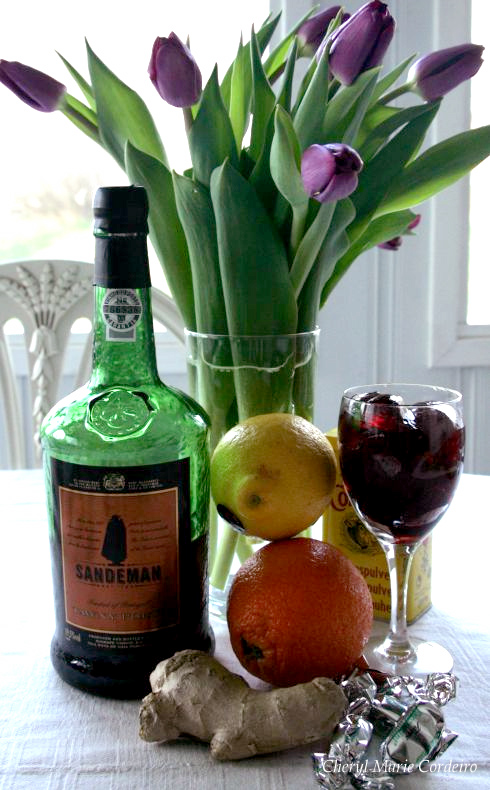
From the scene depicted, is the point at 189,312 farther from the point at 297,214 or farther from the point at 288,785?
the point at 288,785

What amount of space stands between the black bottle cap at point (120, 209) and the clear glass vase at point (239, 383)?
0.14 meters

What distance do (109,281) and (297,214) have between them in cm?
14

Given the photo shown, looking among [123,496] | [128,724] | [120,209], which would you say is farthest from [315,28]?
[128,724]

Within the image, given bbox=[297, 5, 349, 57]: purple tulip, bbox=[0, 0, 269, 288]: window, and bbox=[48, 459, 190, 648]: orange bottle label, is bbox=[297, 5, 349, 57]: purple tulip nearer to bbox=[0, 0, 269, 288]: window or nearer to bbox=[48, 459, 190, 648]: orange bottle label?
bbox=[48, 459, 190, 648]: orange bottle label

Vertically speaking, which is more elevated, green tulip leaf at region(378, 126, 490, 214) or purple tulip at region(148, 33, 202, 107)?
purple tulip at region(148, 33, 202, 107)

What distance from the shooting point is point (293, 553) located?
49 centimetres

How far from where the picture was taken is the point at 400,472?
49 cm

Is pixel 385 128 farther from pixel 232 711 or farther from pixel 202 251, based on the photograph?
pixel 232 711

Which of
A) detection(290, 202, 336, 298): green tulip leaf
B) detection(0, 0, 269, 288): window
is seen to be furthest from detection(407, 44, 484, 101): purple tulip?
detection(0, 0, 269, 288): window

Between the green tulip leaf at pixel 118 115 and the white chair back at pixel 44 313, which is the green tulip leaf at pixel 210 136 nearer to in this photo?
the green tulip leaf at pixel 118 115

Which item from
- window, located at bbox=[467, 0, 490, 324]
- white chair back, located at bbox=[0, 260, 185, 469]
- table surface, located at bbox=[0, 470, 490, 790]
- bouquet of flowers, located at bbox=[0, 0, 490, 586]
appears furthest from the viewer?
window, located at bbox=[467, 0, 490, 324]

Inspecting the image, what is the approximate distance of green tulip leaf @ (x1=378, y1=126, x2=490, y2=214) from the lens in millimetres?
580

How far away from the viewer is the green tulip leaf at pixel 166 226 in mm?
554

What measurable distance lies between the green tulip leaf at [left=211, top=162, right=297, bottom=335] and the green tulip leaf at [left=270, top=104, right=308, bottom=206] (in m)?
0.04
